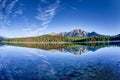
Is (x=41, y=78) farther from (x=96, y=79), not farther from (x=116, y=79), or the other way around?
(x=116, y=79)

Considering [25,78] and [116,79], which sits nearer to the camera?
[116,79]

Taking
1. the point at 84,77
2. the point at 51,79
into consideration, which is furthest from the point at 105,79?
the point at 51,79

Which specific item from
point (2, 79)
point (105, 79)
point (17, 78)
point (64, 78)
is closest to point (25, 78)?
point (17, 78)

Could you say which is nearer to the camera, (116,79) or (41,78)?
(116,79)

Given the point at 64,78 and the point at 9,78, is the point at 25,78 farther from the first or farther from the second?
the point at 64,78

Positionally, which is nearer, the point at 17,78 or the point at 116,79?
the point at 116,79

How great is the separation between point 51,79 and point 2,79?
6324 mm

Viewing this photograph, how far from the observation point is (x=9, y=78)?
82.2 feet

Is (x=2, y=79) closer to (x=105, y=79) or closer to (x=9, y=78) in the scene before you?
(x=9, y=78)

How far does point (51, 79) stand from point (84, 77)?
4.38 metres

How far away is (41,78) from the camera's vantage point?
24922 millimetres

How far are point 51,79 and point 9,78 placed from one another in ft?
18.3

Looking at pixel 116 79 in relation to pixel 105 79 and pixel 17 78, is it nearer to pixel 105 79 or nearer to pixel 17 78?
pixel 105 79

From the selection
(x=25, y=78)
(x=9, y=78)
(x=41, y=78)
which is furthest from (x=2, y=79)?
(x=41, y=78)
